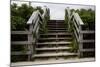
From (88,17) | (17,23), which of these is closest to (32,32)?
(17,23)

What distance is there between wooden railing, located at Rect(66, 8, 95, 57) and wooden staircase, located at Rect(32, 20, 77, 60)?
0.10 meters

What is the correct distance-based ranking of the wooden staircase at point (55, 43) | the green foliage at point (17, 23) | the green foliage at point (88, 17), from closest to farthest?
the green foliage at point (17, 23) → the wooden staircase at point (55, 43) → the green foliage at point (88, 17)

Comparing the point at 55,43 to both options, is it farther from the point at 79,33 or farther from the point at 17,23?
the point at 17,23

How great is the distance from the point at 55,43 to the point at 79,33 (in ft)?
1.29

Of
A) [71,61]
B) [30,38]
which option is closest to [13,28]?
[30,38]

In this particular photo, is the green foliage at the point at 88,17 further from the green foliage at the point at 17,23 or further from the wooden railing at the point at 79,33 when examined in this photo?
the green foliage at the point at 17,23

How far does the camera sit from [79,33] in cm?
261

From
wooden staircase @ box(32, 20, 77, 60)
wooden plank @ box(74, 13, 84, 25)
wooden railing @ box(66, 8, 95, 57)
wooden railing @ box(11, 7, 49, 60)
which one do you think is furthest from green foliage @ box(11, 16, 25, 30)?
wooden plank @ box(74, 13, 84, 25)

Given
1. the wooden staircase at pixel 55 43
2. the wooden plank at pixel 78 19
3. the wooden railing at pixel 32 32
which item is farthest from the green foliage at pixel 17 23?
the wooden plank at pixel 78 19

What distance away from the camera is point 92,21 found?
2.68m

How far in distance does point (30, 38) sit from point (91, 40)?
946 millimetres

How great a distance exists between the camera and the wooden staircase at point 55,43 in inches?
98.9

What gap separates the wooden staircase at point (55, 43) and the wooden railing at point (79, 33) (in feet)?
0.32
